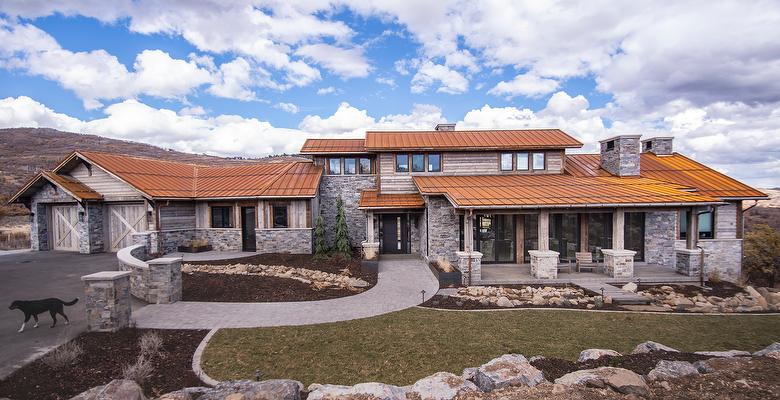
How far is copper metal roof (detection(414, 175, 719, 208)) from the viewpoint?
543 inches

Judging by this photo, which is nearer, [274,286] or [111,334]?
[111,334]

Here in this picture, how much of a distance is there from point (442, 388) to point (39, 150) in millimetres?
82753

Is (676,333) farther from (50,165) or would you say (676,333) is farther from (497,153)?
(50,165)

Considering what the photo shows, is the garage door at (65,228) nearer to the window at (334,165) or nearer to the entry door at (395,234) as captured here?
the window at (334,165)

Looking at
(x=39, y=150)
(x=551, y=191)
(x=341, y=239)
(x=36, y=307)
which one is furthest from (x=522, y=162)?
(x=39, y=150)

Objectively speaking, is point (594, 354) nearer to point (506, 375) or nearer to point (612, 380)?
point (612, 380)

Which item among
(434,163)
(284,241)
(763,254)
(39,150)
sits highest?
(39,150)

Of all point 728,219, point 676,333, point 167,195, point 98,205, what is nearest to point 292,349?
point 676,333

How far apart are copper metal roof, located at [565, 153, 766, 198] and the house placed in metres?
0.10

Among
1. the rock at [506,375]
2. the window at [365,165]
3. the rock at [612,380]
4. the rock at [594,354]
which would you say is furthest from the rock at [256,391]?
the window at [365,165]

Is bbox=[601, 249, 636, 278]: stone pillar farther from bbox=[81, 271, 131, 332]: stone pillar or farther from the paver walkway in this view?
bbox=[81, 271, 131, 332]: stone pillar

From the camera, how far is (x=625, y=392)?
4.58 m

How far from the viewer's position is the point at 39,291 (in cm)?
1065

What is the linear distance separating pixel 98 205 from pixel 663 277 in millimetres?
26306
